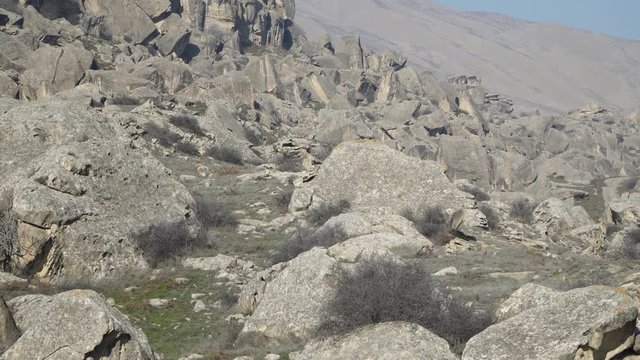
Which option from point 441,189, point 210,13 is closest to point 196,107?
point 441,189

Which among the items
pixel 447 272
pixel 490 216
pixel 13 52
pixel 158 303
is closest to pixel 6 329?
pixel 158 303

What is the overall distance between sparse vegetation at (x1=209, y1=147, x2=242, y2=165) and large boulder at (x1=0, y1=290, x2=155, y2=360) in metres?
34.8

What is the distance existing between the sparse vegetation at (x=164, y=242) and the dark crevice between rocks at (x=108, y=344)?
1159 centimetres

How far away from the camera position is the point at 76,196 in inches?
953

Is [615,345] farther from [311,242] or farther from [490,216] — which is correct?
[490,216]

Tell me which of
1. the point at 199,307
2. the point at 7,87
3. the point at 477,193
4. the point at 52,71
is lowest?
the point at 52,71

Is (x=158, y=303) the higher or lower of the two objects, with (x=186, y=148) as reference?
higher

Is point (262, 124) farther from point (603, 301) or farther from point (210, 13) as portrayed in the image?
point (210, 13)

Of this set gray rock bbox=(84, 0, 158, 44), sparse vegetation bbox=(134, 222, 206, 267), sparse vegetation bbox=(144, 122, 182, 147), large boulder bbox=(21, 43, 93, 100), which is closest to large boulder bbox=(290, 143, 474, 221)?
sparse vegetation bbox=(134, 222, 206, 267)

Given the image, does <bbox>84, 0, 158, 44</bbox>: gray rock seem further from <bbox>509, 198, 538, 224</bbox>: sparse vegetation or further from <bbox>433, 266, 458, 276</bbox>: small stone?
<bbox>433, 266, 458, 276</bbox>: small stone

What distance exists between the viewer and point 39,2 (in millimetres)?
108312

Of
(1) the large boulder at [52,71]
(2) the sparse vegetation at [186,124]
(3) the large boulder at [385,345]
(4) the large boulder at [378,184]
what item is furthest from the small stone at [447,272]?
(1) the large boulder at [52,71]

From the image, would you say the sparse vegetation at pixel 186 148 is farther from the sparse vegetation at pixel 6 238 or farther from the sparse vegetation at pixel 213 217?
the sparse vegetation at pixel 6 238

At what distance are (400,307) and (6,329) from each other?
26.0ft
